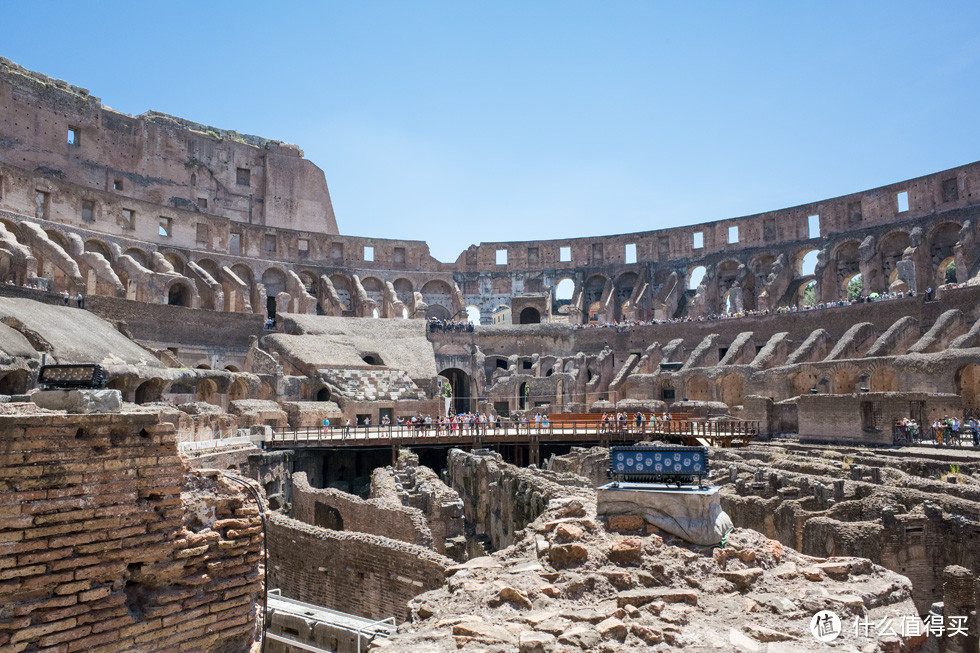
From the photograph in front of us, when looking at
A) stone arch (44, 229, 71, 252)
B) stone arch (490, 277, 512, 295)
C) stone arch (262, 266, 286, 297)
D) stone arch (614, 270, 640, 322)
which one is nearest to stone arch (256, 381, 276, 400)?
stone arch (44, 229, 71, 252)

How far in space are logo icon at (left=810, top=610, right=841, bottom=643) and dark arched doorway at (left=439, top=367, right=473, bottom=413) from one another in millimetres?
40585

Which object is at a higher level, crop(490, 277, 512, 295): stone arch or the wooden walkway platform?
crop(490, 277, 512, 295): stone arch

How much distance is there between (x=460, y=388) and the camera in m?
48.5

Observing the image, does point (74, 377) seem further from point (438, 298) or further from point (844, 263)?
point (438, 298)

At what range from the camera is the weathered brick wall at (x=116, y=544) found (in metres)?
5.16

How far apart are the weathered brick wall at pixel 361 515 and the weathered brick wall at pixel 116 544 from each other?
430cm

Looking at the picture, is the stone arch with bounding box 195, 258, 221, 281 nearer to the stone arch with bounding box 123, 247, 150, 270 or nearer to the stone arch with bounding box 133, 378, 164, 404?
the stone arch with bounding box 123, 247, 150, 270

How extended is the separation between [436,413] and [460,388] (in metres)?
11.3

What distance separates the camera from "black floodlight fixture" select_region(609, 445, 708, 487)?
822 cm

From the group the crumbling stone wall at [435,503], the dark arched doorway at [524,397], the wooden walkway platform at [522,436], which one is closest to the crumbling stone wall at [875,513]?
the crumbling stone wall at [435,503]

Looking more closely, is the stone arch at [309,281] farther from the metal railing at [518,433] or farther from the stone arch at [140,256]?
the metal railing at [518,433]

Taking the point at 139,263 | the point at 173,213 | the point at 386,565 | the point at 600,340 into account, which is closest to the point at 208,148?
the point at 173,213

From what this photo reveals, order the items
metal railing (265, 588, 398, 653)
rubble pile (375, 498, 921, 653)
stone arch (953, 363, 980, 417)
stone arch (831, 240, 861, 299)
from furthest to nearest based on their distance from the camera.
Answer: stone arch (831, 240, 861, 299) → stone arch (953, 363, 980, 417) → metal railing (265, 588, 398, 653) → rubble pile (375, 498, 921, 653)

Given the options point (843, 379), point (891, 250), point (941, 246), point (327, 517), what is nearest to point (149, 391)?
point (327, 517)
